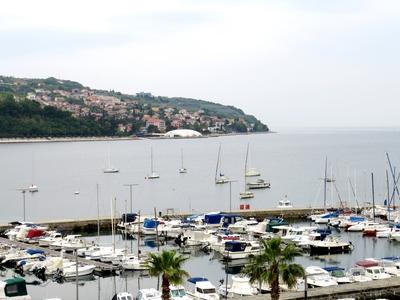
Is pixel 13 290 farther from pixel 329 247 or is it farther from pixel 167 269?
pixel 329 247

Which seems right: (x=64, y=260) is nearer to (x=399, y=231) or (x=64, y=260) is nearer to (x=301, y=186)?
(x=399, y=231)

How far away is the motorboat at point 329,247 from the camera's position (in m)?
42.1

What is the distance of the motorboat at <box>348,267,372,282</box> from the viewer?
104ft

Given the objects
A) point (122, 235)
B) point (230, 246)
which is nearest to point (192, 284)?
point (230, 246)

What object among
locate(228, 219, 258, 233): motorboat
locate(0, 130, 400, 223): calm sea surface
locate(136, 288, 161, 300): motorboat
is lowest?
locate(0, 130, 400, 223): calm sea surface

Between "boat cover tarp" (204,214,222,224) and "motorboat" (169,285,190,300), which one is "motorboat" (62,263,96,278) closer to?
"motorboat" (169,285,190,300)

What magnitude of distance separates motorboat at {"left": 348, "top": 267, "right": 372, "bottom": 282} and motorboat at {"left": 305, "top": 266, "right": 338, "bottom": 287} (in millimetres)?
1196

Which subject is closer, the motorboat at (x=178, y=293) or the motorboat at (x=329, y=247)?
the motorboat at (x=178, y=293)

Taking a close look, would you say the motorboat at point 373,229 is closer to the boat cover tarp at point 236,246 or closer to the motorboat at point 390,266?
the boat cover tarp at point 236,246

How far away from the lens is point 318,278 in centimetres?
3111

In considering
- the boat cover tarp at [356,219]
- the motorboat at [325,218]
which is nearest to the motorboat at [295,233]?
the boat cover tarp at [356,219]

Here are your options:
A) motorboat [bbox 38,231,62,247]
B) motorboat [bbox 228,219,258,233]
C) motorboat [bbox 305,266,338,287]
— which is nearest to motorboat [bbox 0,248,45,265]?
motorboat [bbox 38,231,62,247]

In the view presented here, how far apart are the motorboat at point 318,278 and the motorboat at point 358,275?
1.20 meters

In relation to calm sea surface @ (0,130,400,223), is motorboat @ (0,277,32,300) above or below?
above
